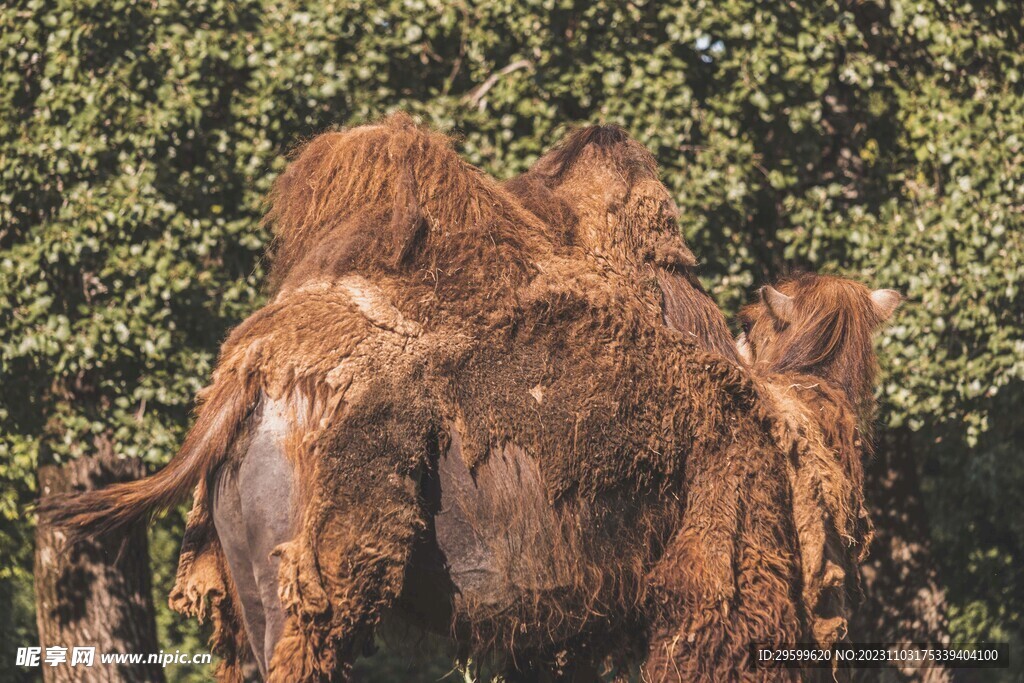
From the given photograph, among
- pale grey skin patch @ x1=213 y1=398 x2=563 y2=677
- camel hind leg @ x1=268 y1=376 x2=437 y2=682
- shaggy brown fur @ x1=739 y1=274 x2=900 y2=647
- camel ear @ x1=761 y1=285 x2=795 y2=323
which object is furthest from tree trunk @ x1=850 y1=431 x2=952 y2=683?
camel hind leg @ x1=268 y1=376 x2=437 y2=682

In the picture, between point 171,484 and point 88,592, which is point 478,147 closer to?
point 88,592

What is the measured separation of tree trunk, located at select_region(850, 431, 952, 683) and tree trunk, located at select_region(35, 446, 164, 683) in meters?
4.54

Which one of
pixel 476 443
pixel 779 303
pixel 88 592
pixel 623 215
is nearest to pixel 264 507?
pixel 476 443

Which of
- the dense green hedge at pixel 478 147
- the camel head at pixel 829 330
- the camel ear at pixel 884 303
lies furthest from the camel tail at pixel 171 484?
the dense green hedge at pixel 478 147

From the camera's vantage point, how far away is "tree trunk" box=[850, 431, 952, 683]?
7379mm

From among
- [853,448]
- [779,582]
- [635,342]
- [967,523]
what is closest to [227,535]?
[635,342]

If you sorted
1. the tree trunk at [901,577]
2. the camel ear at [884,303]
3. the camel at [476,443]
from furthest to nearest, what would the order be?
the tree trunk at [901,577], the camel ear at [884,303], the camel at [476,443]

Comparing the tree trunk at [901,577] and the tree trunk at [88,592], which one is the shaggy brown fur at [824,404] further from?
the tree trunk at [88,592]

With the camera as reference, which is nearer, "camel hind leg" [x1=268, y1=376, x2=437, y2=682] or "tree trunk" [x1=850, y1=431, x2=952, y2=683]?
"camel hind leg" [x1=268, y1=376, x2=437, y2=682]

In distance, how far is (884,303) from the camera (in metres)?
4.49

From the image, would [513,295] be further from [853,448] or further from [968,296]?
[968,296]

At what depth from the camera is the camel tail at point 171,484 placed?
2941 millimetres

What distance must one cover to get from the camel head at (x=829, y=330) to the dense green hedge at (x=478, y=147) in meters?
1.81

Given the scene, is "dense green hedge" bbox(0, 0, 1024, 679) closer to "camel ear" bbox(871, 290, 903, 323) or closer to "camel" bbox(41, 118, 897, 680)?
"camel ear" bbox(871, 290, 903, 323)
